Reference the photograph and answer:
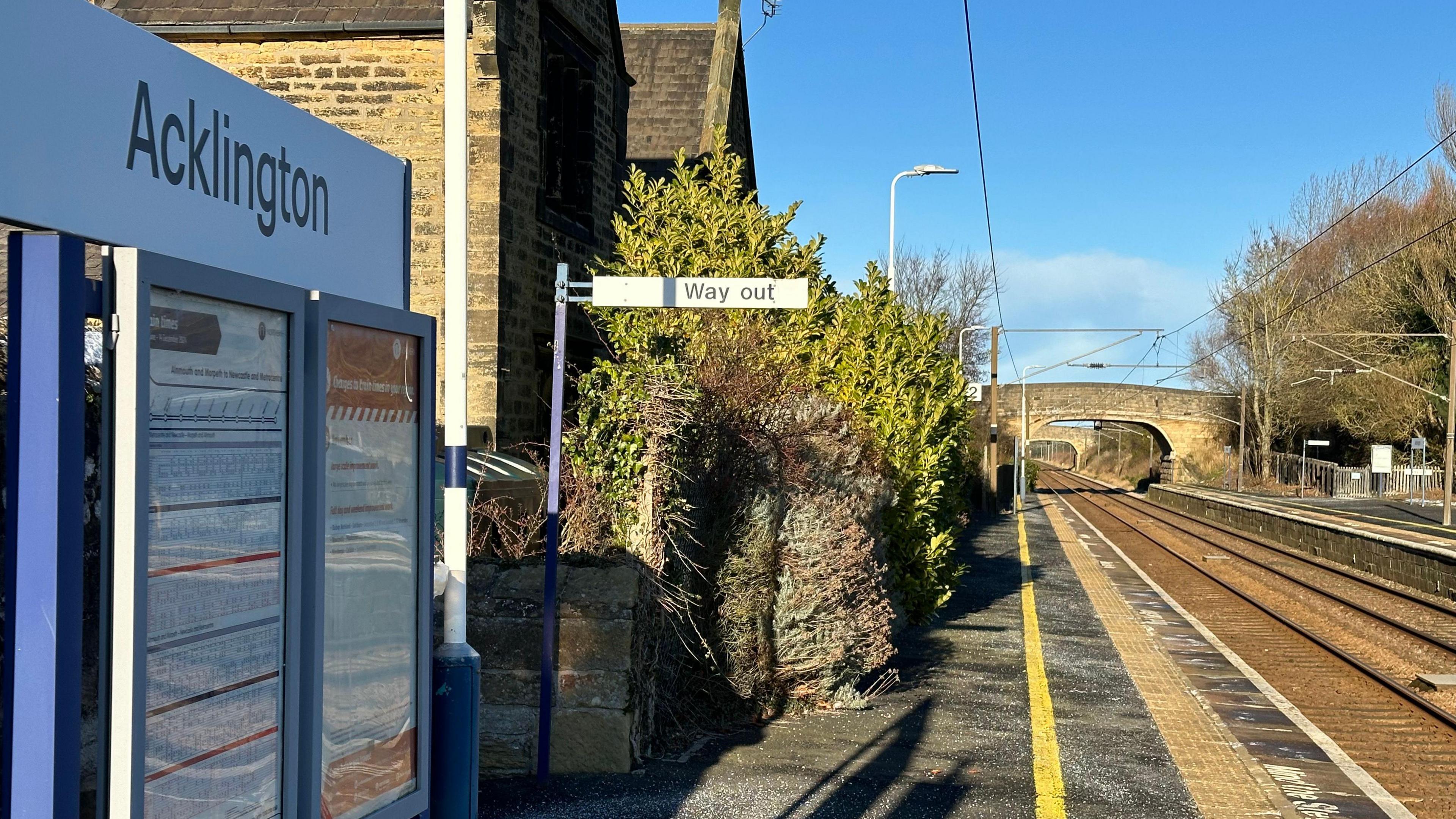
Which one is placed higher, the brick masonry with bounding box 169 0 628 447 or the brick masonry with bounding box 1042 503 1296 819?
the brick masonry with bounding box 169 0 628 447

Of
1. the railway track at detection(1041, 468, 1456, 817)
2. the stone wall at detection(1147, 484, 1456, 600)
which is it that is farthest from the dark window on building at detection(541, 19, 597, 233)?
the stone wall at detection(1147, 484, 1456, 600)

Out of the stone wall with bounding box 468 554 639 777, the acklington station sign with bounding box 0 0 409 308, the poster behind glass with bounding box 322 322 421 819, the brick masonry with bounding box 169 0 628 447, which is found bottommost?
the stone wall with bounding box 468 554 639 777

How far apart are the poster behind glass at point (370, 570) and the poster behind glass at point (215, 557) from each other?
0.24 m

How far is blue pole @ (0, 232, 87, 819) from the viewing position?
274cm

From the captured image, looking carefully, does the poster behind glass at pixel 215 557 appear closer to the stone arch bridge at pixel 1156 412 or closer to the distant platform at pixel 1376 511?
the distant platform at pixel 1376 511

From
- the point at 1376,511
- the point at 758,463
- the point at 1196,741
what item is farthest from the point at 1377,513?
the point at 758,463

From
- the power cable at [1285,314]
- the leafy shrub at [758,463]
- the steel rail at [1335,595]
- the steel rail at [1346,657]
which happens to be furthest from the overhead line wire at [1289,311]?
the leafy shrub at [758,463]

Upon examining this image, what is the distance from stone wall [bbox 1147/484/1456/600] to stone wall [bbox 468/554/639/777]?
60.3 ft

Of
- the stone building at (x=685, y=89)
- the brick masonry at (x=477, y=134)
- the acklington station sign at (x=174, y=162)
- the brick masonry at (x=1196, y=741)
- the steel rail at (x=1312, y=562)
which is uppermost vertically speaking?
the stone building at (x=685, y=89)

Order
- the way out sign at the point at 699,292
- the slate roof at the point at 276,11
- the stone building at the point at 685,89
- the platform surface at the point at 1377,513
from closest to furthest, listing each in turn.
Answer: the way out sign at the point at 699,292 → the slate roof at the point at 276,11 → the stone building at the point at 685,89 → the platform surface at the point at 1377,513

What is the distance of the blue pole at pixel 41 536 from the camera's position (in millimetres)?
2744

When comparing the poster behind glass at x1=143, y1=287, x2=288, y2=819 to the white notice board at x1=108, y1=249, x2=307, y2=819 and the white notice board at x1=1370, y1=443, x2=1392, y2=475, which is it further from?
the white notice board at x1=1370, y1=443, x2=1392, y2=475

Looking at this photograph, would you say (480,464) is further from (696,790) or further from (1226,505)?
(1226,505)

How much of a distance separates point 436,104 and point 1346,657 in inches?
450
